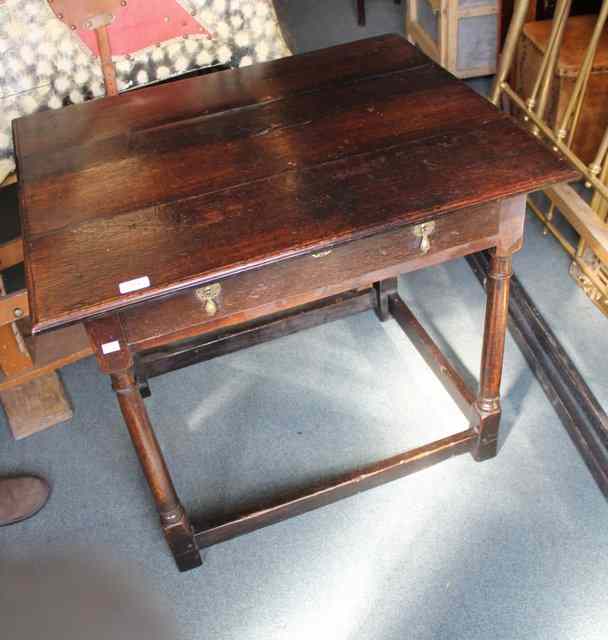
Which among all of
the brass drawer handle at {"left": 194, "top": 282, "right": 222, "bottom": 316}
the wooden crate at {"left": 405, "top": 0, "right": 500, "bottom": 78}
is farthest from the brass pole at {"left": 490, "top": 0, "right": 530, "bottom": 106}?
the brass drawer handle at {"left": 194, "top": 282, "right": 222, "bottom": 316}

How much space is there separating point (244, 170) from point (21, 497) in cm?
107

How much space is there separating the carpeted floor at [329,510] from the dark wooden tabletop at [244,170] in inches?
32.1

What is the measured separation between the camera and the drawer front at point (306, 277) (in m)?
1.30

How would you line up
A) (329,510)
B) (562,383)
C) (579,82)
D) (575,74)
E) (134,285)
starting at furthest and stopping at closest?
(575,74) → (579,82) → (562,383) → (329,510) → (134,285)

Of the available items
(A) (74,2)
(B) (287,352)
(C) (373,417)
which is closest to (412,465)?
(C) (373,417)

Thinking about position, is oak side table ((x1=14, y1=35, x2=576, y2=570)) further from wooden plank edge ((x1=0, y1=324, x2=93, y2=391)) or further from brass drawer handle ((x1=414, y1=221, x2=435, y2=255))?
wooden plank edge ((x1=0, y1=324, x2=93, y2=391))

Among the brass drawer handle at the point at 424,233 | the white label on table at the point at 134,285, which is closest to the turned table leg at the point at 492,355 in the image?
the brass drawer handle at the point at 424,233

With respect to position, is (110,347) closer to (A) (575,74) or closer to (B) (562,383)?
(B) (562,383)

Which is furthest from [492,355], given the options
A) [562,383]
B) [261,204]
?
[261,204]

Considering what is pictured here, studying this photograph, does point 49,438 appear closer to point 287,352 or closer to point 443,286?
point 287,352

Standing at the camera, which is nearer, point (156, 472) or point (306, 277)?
point (306, 277)

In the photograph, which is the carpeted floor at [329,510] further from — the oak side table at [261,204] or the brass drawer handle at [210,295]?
the brass drawer handle at [210,295]

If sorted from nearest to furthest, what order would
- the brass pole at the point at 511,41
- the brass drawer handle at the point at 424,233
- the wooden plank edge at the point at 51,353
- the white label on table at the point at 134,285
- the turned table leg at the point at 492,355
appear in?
the white label on table at the point at 134,285, the brass drawer handle at the point at 424,233, the turned table leg at the point at 492,355, the wooden plank edge at the point at 51,353, the brass pole at the point at 511,41

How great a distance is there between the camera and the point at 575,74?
8.05 ft
